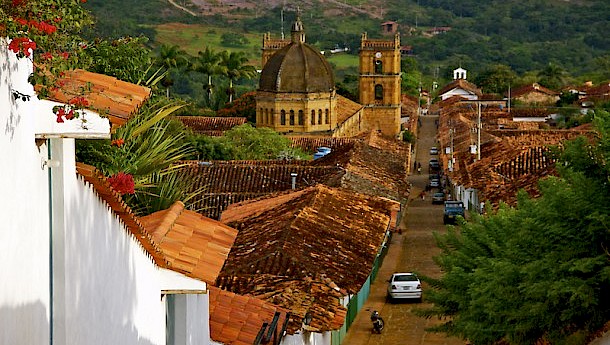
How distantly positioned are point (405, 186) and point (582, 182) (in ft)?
86.2

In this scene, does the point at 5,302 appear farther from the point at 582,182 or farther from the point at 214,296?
the point at 582,182

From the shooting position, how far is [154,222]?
29.6ft

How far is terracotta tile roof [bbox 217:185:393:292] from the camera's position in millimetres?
19188

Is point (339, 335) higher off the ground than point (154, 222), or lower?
lower

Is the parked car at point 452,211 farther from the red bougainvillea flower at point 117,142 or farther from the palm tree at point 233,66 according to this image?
the palm tree at point 233,66

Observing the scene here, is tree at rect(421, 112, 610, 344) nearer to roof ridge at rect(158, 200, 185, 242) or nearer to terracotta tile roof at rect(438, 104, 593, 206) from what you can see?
roof ridge at rect(158, 200, 185, 242)

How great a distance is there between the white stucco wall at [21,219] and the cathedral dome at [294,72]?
231 feet

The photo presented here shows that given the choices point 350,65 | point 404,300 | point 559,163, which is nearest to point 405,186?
point 404,300

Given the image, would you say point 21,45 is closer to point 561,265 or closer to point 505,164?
point 561,265

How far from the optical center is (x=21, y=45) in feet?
16.9

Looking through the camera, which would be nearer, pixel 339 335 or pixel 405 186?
pixel 339 335

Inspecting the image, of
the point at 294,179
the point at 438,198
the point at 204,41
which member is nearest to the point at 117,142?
the point at 294,179

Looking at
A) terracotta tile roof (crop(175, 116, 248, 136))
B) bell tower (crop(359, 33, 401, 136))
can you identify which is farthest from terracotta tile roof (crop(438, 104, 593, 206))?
bell tower (crop(359, 33, 401, 136))

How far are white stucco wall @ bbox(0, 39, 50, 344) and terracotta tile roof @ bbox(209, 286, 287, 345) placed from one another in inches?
199
